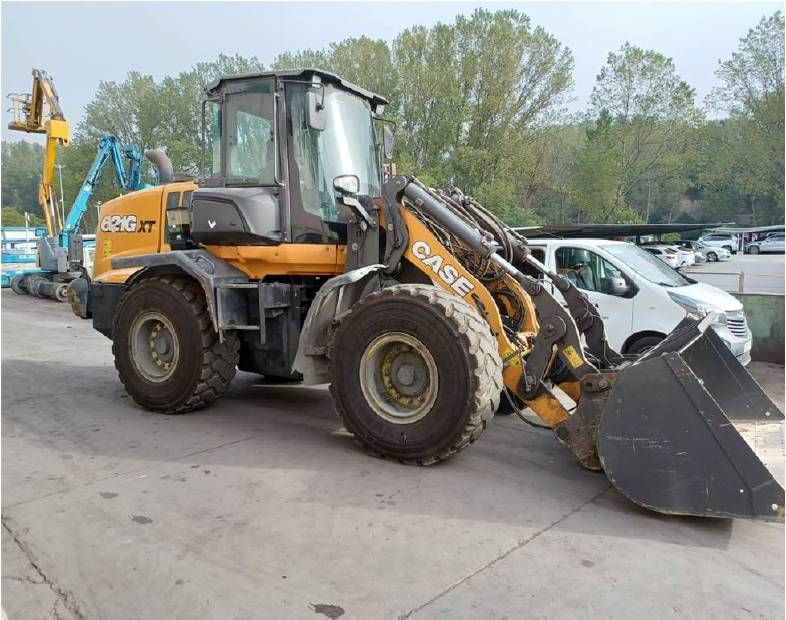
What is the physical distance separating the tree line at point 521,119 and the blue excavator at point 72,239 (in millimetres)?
A: 3513

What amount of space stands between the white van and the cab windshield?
9.59ft

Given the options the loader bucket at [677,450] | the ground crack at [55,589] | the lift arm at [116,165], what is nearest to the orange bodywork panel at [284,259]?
the loader bucket at [677,450]

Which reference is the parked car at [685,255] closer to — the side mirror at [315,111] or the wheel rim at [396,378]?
the side mirror at [315,111]

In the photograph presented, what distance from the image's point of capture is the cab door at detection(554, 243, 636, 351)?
7.04m

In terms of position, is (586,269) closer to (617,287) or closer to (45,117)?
(617,287)

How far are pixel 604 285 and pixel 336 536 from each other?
488 centimetres

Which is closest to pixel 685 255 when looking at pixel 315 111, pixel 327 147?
pixel 327 147

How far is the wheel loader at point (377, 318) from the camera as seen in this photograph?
12.2 feet

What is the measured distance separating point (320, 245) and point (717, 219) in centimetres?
6738

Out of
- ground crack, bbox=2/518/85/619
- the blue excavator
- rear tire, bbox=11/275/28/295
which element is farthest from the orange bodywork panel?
rear tire, bbox=11/275/28/295

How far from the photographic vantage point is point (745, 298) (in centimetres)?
923

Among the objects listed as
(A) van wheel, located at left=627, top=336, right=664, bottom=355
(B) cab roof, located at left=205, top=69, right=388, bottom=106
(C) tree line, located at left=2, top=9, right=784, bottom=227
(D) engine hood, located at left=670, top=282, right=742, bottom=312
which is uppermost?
(C) tree line, located at left=2, top=9, right=784, bottom=227

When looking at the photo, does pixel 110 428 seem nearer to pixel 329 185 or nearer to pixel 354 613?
pixel 329 185

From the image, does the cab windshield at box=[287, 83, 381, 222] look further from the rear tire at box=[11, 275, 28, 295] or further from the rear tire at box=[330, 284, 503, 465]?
the rear tire at box=[11, 275, 28, 295]
